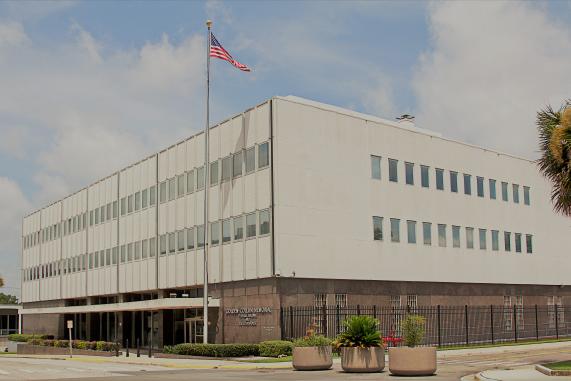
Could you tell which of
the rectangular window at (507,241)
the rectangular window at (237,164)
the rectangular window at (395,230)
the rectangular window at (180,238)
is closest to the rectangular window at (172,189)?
the rectangular window at (180,238)

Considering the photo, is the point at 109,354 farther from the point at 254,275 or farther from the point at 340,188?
the point at 340,188

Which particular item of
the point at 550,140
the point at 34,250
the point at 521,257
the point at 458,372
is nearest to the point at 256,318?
the point at 458,372

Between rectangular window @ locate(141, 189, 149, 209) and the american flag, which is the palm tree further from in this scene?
rectangular window @ locate(141, 189, 149, 209)

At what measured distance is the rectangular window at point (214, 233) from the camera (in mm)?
45906

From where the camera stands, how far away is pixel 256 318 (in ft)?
135

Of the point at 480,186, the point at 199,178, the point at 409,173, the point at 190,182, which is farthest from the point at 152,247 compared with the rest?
the point at 480,186

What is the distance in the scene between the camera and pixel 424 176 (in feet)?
162

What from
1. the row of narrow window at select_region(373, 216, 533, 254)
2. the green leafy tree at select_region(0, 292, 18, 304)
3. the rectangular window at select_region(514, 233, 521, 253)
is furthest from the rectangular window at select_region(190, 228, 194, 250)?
the green leafy tree at select_region(0, 292, 18, 304)

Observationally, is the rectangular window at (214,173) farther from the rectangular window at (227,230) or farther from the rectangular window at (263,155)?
the rectangular window at (263,155)

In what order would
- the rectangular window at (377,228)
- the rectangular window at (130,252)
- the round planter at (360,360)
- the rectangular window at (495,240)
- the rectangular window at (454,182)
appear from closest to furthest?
the round planter at (360,360), the rectangular window at (377,228), the rectangular window at (454,182), the rectangular window at (495,240), the rectangular window at (130,252)

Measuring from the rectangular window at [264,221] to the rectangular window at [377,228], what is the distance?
7.61 m

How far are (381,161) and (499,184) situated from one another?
42.4ft

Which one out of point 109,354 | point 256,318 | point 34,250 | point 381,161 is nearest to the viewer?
point 256,318

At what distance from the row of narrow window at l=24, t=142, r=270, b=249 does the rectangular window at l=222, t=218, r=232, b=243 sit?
2625mm
